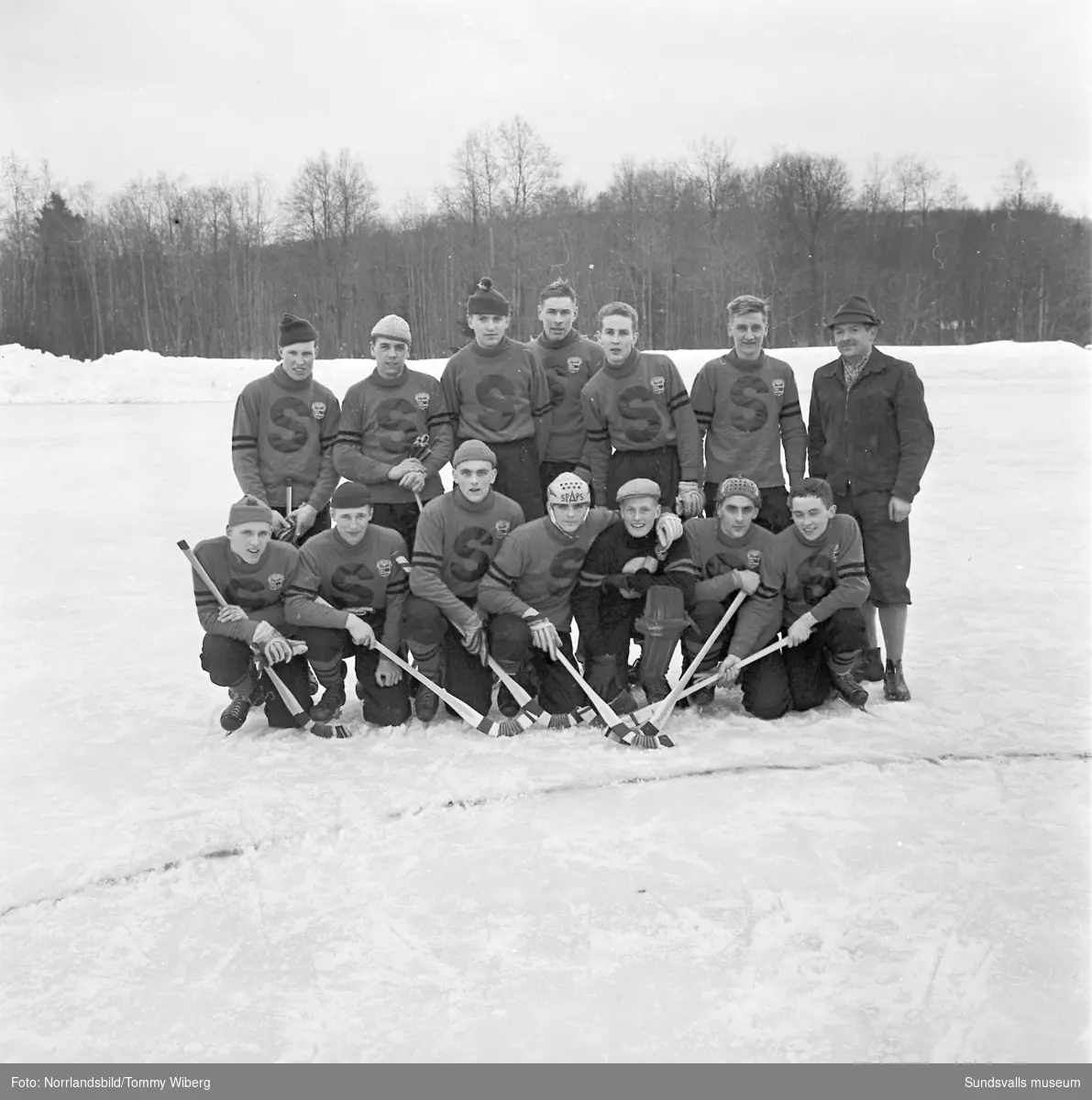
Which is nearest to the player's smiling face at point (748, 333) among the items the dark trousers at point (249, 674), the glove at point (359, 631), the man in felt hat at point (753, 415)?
the man in felt hat at point (753, 415)

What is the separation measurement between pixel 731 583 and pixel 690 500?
44 centimetres

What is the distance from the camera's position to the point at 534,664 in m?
4.11

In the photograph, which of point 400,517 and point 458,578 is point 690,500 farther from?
point 400,517

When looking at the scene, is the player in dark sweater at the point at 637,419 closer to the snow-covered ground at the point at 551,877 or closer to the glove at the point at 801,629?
the glove at the point at 801,629

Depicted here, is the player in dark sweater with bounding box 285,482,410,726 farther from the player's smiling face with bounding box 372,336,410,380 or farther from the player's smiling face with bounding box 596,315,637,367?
the player's smiling face with bounding box 596,315,637,367

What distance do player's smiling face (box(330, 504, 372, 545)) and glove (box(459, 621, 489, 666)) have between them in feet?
1.78

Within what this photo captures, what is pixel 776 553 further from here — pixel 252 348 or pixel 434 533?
pixel 252 348


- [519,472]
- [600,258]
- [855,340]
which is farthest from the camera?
[600,258]

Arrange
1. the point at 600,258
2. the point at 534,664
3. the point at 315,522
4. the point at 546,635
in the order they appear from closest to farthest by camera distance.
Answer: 1. the point at 546,635
2. the point at 534,664
3. the point at 315,522
4. the point at 600,258

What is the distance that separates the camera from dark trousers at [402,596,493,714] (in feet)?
13.0

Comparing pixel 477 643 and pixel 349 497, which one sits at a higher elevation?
pixel 349 497

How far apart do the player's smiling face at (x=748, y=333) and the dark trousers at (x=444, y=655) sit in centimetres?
167

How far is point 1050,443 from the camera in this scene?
36.5 ft

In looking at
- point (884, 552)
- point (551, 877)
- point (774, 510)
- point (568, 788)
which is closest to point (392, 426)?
point (774, 510)
